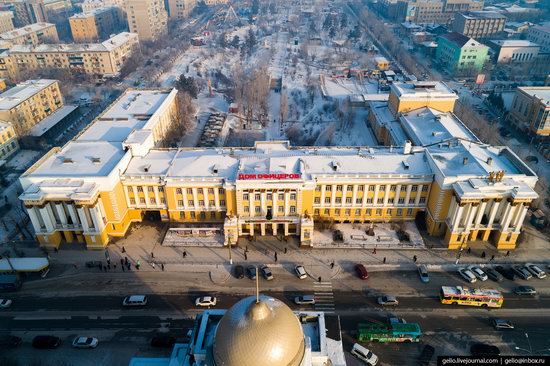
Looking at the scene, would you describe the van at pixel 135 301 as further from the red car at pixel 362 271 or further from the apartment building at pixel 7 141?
the apartment building at pixel 7 141

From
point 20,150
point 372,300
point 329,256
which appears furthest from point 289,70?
point 372,300

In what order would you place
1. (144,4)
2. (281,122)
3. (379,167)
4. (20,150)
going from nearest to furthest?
(379,167), (20,150), (281,122), (144,4)

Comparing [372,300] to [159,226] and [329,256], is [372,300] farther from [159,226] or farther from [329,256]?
[159,226]

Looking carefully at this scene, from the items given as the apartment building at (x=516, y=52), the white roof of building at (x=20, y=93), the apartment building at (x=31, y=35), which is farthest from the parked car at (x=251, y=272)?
the apartment building at (x=31, y=35)

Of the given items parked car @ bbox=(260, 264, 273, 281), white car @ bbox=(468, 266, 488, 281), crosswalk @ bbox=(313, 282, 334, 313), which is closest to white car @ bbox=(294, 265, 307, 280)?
crosswalk @ bbox=(313, 282, 334, 313)

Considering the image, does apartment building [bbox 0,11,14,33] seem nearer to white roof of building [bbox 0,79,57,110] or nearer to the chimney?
white roof of building [bbox 0,79,57,110]

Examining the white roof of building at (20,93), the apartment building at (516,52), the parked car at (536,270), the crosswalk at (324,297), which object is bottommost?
the crosswalk at (324,297)
